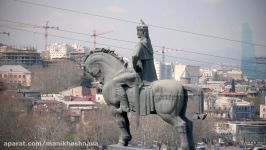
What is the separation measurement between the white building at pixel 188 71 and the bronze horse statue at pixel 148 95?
8790 centimetres

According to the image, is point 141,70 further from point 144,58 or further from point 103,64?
point 103,64

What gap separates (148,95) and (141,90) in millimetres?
193

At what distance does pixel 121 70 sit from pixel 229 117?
213 feet

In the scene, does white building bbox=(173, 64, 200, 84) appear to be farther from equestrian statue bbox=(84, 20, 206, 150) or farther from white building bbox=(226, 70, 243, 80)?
equestrian statue bbox=(84, 20, 206, 150)

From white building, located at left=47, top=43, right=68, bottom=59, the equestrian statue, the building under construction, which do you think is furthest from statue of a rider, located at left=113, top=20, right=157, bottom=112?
white building, located at left=47, top=43, right=68, bottom=59

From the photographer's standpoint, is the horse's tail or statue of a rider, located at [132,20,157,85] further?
statue of a rider, located at [132,20,157,85]

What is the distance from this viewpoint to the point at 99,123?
46.8 m

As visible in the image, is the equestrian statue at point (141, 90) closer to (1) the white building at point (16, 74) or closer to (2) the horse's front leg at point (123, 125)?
(2) the horse's front leg at point (123, 125)

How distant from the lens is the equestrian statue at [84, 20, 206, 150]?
47.2ft

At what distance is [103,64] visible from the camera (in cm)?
1537

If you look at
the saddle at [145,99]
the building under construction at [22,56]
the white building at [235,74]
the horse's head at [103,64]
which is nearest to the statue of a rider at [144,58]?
the saddle at [145,99]

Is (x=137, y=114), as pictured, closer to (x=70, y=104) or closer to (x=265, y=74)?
(x=70, y=104)

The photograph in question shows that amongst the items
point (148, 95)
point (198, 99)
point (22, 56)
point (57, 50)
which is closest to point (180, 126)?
point (198, 99)

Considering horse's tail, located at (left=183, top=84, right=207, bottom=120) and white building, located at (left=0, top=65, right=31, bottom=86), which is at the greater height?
white building, located at (left=0, top=65, right=31, bottom=86)
